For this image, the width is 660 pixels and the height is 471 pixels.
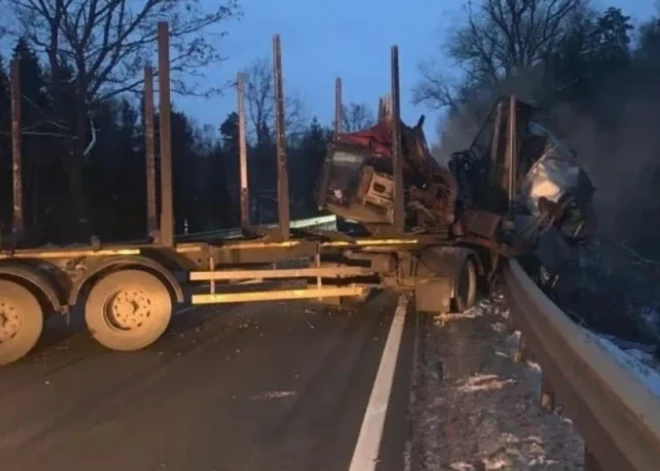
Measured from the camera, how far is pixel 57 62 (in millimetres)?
36781

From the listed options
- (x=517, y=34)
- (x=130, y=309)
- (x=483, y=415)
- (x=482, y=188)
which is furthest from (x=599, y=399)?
(x=517, y=34)

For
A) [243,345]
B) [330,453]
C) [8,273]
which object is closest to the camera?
[330,453]

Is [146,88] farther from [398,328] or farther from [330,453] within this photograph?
[330,453]

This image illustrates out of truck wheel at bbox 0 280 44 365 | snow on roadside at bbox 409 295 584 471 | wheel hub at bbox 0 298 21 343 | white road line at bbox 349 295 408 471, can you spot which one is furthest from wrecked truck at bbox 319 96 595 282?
wheel hub at bbox 0 298 21 343

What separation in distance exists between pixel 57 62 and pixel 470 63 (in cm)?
5903

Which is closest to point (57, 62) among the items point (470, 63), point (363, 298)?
point (363, 298)

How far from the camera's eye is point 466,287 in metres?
15.9

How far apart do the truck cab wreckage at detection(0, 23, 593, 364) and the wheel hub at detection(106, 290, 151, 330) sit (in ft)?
0.04

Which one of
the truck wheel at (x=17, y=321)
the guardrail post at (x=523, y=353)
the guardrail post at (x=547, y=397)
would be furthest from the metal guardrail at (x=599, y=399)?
the truck wheel at (x=17, y=321)

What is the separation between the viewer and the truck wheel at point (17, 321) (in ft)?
39.4

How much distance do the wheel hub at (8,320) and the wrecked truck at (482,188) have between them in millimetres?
5976

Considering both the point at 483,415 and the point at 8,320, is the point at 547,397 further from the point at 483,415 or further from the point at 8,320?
the point at 8,320

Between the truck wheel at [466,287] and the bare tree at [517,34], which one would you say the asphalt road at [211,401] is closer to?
the truck wheel at [466,287]

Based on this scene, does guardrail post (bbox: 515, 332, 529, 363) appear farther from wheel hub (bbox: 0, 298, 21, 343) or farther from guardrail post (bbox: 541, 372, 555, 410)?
wheel hub (bbox: 0, 298, 21, 343)
